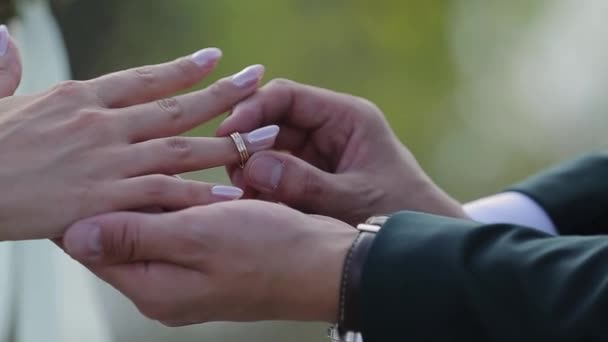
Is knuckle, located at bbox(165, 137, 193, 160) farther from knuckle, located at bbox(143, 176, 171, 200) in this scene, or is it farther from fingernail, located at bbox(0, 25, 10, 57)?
fingernail, located at bbox(0, 25, 10, 57)

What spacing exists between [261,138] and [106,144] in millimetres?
208

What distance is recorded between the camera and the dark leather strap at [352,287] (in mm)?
847

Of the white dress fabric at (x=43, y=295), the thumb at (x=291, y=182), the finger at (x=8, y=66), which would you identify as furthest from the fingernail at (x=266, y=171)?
the white dress fabric at (x=43, y=295)

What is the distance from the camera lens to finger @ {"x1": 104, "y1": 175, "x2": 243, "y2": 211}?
3.25 feet

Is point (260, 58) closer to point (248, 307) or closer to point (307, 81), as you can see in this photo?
point (307, 81)

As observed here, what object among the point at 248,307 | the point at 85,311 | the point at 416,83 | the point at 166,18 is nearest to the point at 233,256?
the point at 248,307

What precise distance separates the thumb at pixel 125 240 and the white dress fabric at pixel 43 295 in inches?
19.0

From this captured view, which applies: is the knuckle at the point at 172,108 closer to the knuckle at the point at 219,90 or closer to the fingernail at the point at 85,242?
the knuckle at the point at 219,90

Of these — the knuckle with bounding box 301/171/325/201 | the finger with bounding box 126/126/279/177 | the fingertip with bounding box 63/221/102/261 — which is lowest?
the knuckle with bounding box 301/171/325/201

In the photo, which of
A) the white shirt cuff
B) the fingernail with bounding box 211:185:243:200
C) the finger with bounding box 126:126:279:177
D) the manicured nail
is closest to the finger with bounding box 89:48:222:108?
the manicured nail

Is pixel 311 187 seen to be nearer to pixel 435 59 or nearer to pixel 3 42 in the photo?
pixel 3 42

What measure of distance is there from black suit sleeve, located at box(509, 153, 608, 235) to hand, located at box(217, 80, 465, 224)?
227 mm

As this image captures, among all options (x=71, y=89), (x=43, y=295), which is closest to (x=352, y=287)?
(x=71, y=89)

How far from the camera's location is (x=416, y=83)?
207cm
